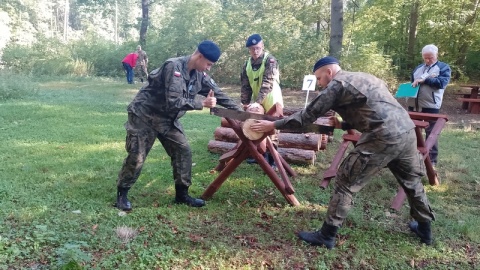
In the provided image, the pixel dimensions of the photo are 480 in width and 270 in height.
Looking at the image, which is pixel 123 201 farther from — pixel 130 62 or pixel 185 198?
pixel 130 62

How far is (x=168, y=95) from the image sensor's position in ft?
13.0

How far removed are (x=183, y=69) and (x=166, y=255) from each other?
1.88m

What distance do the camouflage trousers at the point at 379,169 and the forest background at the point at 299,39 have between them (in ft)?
32.6

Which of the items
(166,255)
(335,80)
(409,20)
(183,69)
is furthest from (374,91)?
(409,20)

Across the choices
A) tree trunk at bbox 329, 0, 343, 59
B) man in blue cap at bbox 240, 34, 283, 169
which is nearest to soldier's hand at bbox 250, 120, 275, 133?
man in blue cap at bbox 240, 34, 283, 169

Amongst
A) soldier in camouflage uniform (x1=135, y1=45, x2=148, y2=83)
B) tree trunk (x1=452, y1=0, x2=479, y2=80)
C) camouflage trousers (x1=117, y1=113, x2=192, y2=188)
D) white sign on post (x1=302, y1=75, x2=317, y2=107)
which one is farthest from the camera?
soldier in camouflage uniform (x1=135, y1=45, x2=148, y2=83)

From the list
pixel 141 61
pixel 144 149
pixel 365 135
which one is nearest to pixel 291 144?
pixel 144 149

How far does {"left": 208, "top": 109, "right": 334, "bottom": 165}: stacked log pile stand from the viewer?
6371 mm

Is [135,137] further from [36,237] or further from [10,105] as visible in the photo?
[10,105]

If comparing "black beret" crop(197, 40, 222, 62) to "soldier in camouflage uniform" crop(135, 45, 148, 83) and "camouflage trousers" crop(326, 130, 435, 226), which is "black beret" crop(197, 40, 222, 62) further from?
"soldier in camouflage uniform" crop(135, 45, 148, 83)

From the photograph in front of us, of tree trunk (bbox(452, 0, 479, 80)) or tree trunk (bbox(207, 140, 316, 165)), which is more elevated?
tree trunk (bbox(452, 0, 479, 80))

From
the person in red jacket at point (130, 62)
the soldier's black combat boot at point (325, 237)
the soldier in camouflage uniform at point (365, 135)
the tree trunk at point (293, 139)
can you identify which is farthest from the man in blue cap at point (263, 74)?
the person in red jacket at point (130, 62)

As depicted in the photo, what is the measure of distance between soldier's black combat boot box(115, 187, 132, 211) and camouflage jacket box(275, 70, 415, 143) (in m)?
2.30

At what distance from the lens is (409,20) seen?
17141mm
